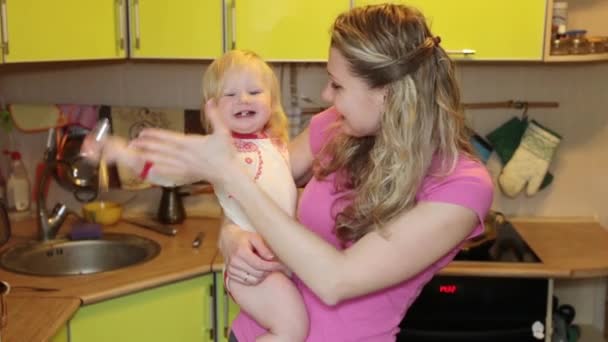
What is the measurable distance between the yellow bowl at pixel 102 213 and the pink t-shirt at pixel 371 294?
129cm

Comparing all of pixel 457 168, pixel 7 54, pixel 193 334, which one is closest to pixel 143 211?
pixel 193 334

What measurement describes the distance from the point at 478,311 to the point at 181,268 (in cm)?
91

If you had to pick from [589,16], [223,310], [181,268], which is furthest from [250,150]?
[589,16]

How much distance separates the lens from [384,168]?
1386 millimetres

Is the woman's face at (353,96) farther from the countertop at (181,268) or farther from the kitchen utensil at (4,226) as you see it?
the kitchen utensil at (4,226)

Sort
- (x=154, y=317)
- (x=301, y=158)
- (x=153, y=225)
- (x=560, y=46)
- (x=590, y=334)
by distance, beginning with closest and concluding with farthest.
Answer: (x=301, y=158) < (x=154, y=317) < (x=560, y=46) < (x=153, y=225) < (x=590, y=334)

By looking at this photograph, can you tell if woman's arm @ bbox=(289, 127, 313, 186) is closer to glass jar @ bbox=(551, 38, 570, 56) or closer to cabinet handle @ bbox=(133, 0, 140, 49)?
cabinet handle @ bbox=(133, 0, 140, 49)

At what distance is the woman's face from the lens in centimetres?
137

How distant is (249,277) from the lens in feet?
5.05

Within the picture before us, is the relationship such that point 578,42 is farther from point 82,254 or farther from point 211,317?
point 82,254

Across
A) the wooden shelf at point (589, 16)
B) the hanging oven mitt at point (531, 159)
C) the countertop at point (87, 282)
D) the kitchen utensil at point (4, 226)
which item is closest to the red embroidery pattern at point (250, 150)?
the countertop at point (87, 282)

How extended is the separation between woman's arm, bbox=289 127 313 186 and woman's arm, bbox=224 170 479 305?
392 millimetres

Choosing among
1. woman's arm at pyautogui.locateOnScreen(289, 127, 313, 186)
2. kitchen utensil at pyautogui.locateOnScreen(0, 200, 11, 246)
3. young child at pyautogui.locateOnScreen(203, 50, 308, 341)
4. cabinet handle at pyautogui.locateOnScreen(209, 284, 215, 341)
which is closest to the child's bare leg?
young child at pyautogui.locateOnScreen(203, 50, 308, 341)

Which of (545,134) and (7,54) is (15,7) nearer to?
(7,54)
